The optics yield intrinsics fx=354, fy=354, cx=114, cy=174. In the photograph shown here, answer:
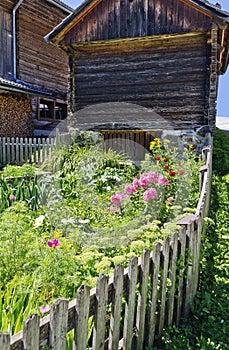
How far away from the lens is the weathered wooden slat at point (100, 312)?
6.39 ft

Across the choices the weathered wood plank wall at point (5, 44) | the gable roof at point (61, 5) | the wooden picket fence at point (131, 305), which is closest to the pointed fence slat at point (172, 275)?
the wooden picket fence at point (131, 305)

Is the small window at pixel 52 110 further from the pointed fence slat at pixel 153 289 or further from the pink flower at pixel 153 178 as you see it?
the pointed fence slat at pixel 153 289

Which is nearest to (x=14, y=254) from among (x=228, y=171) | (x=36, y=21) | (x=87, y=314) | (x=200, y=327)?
(x=87, y=314)

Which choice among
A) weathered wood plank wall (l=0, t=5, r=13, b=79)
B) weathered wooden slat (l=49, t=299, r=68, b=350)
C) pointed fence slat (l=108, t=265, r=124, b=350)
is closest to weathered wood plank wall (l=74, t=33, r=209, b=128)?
weathered wood plank wall (l=0, t=5, r=13, b=79)

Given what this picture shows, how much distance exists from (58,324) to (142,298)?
0.90 meters

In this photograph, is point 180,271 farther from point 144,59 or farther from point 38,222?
point 144,59

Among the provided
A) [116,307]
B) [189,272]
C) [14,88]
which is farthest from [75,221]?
[14,88]

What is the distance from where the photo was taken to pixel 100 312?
199 centimetres

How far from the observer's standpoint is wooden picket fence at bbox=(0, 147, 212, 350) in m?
1.62

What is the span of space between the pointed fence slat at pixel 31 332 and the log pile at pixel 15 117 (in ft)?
43.4

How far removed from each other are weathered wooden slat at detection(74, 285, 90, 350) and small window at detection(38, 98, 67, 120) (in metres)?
16.1

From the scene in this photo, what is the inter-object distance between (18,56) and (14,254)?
46.8 ft

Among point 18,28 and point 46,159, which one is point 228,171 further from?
point 18,28

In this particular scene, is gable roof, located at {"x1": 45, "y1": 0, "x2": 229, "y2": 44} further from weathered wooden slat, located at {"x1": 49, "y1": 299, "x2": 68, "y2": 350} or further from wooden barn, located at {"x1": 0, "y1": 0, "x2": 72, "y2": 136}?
weathered wooden slat, located at {"x1": 49, "y1": 299, "x2": 68, "y2": 350}
